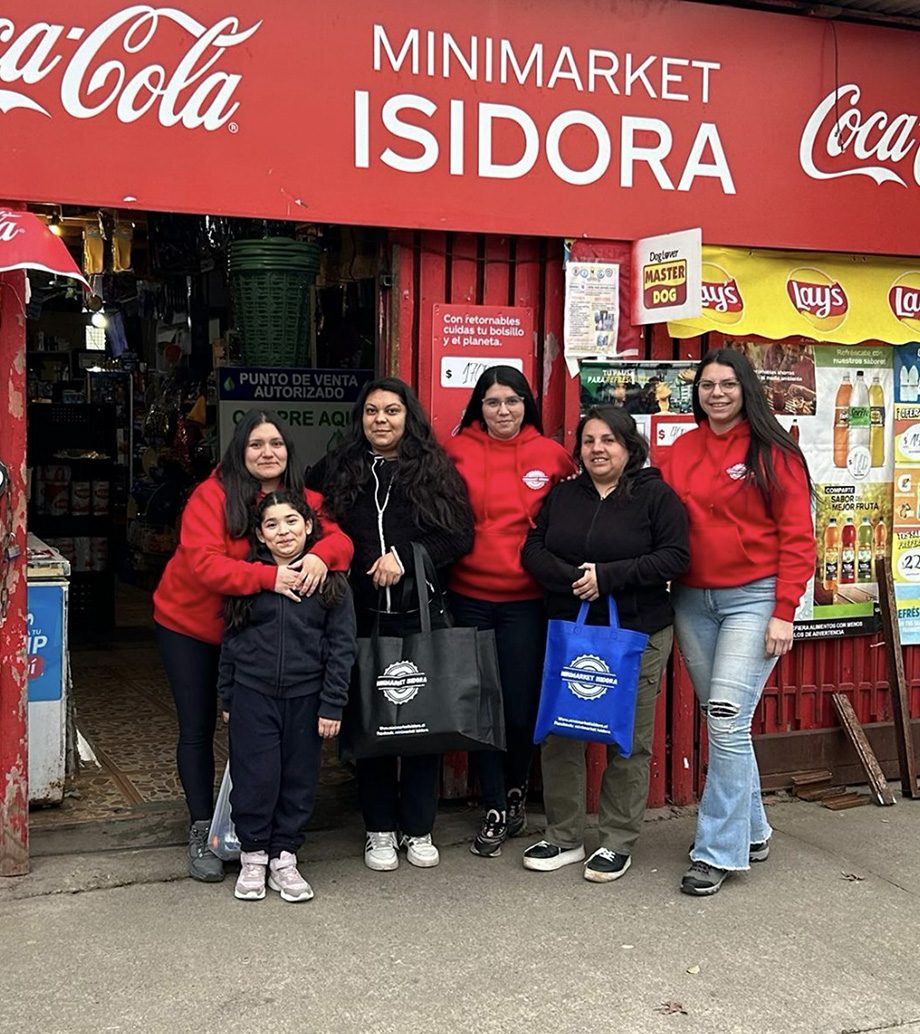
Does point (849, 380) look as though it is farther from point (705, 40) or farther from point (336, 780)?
point (336, 780)

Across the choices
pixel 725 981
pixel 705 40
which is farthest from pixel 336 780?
pixel 705 40

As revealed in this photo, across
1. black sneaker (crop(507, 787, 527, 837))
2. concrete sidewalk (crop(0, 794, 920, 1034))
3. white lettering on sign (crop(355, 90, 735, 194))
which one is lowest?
concrete sidewalk (crop(0, 794, 920, 1034))

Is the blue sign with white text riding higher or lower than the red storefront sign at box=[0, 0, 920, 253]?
lower

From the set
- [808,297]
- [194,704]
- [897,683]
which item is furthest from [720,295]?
[194,704]

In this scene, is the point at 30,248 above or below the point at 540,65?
below

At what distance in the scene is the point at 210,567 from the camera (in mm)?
4293

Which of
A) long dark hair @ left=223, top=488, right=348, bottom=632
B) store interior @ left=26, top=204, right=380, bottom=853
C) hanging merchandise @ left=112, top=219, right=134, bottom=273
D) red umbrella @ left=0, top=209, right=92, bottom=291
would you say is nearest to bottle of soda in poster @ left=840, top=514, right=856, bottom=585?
store interior @ left=26, top=204, right=380, bottom=853

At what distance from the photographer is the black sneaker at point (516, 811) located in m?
5.11

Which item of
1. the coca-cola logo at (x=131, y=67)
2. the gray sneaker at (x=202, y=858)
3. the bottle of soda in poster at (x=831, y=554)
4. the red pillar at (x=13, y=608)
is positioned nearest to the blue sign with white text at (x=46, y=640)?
the red pillar at (x=13, y=608)

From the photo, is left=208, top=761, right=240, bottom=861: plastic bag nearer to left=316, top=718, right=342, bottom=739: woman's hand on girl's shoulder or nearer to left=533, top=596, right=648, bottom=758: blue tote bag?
left=316, top=718, right=342, bottom=739: woman's hand on girl's shoulder

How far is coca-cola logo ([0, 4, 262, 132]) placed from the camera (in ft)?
14.2

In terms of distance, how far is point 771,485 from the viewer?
14.7 ft

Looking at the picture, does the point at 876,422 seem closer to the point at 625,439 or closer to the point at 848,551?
the point at 848,551

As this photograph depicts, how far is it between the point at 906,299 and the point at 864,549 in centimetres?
116
